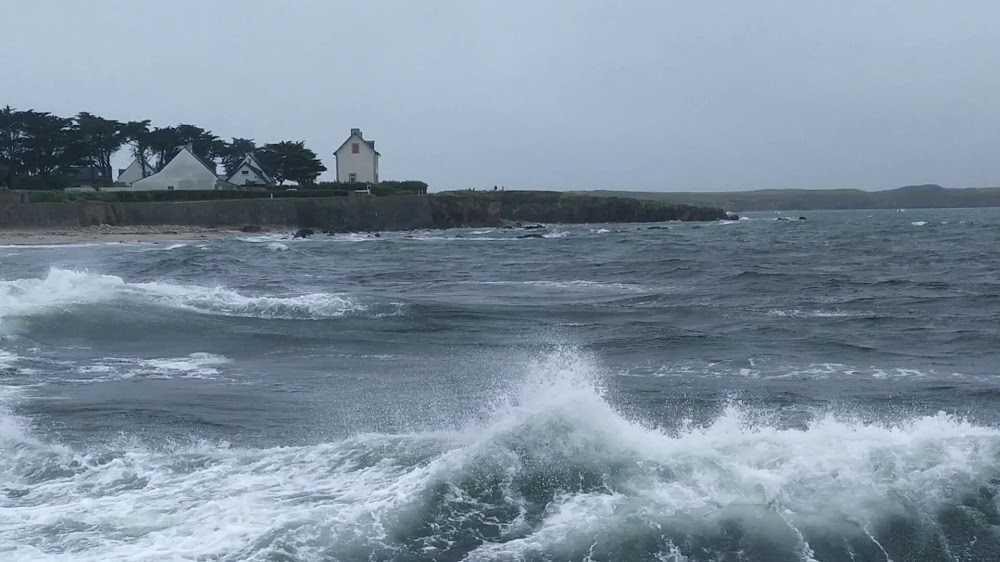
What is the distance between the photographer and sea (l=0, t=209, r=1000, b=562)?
661 centimetres

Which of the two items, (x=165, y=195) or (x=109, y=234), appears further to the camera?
(x=165, y=195)

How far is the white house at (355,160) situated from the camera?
7294 centimetres

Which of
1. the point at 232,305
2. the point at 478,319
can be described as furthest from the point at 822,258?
the point at 232,305

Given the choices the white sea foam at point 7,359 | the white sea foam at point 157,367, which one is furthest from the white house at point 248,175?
the white sea foam at point 157,367

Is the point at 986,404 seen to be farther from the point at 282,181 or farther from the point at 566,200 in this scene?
the point at 282,181

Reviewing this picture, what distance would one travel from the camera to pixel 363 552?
6.37m

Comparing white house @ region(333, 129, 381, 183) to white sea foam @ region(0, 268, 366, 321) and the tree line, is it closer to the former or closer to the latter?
the tree line

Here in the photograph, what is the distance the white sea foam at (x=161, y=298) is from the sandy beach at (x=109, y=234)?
2261 cm

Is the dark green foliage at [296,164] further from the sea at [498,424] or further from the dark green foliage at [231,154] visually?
the sea at [498,424]

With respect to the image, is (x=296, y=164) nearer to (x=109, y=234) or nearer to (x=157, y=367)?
(x=109, y=234)

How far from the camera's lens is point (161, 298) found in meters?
19.6

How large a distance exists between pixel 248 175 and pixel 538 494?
2691 inches

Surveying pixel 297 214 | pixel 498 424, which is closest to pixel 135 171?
pixel 297 214

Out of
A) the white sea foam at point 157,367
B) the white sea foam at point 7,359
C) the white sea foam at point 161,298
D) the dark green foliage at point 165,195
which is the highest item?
the dark green foliage at point 165,195
